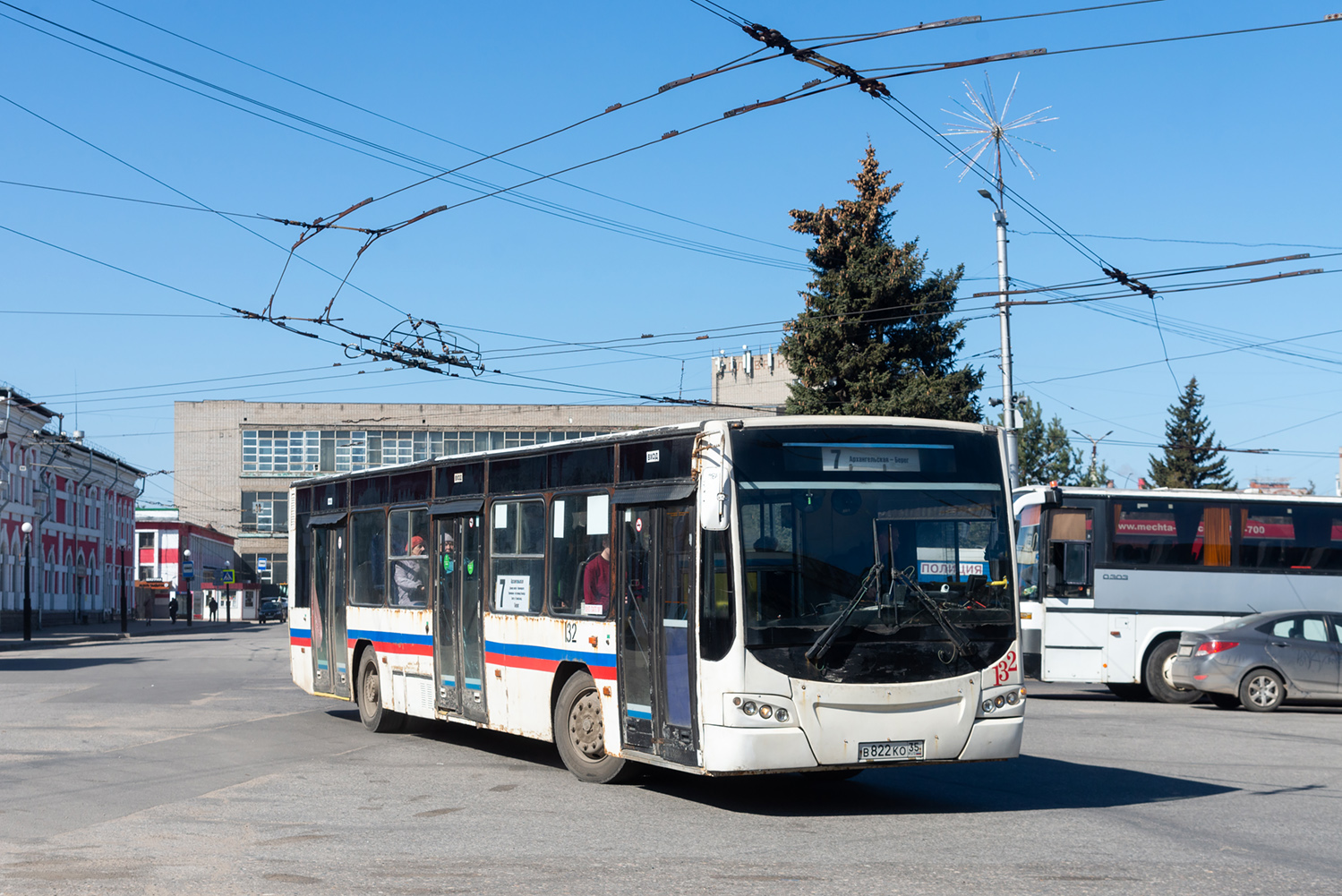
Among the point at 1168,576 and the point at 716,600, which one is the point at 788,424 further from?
the point at 1168,576

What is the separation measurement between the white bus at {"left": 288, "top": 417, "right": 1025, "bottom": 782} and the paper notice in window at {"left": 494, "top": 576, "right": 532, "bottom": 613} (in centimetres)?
24

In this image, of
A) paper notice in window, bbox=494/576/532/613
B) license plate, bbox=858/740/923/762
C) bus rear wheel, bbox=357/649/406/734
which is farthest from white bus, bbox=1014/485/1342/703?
license plate, bbox=858/740/923/762

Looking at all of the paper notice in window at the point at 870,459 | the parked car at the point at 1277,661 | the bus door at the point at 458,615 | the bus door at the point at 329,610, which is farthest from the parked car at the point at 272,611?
the paper notice in window at the point at 870,459

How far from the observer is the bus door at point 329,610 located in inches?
693

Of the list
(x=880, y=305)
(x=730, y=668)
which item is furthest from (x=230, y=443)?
(x=730, y=668)

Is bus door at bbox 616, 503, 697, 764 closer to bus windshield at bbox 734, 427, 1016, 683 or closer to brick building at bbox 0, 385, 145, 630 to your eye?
bus windshield at bbox 734, 427, 1016, 683

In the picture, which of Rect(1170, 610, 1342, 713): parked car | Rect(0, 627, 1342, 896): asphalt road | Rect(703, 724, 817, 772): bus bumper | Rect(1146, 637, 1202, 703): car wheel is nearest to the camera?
Rect(0, 627, 1342, 896): asphalt road

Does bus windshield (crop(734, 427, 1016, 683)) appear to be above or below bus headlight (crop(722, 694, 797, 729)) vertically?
above

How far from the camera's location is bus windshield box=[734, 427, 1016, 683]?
400 inches

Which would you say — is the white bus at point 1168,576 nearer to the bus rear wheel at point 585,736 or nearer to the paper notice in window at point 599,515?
the bus rear wheel at point 585,736

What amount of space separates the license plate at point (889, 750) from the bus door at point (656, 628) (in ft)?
3.82

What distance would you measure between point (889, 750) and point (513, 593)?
14.6ft

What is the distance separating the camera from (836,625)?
1012cm

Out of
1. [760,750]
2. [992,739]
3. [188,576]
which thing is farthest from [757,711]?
[188,576]
